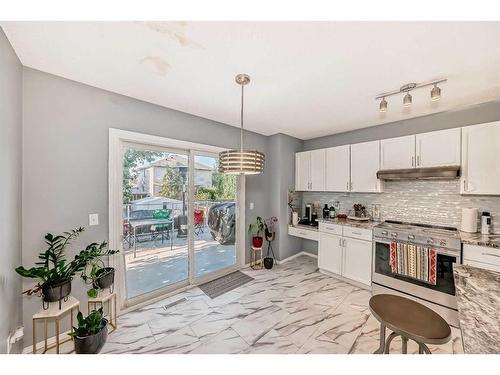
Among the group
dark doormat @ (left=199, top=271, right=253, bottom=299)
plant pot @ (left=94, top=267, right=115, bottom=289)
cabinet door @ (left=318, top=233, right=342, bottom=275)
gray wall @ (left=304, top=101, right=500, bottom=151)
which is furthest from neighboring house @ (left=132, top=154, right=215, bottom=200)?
gray wall @ (left=304, top=101, right=500, bottom=151)

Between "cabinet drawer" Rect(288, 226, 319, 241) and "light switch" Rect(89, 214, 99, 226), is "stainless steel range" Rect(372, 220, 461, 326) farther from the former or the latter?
"light switch" Rect(89, 214, 99, 226)

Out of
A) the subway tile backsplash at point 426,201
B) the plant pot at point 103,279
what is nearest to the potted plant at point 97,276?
→ the plant pot at point 103,279

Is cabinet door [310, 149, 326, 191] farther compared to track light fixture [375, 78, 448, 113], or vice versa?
cabinet door [310, 149, 326, 191]

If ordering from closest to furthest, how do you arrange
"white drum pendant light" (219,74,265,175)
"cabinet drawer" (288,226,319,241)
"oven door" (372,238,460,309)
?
"white drum pendant light" (219,74,265,175) → "oven door" (372,238,460,309) → "cabinet drawer" (288,226,319,241)

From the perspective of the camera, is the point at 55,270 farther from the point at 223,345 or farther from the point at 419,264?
the point at 419,264

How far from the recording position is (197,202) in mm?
3145

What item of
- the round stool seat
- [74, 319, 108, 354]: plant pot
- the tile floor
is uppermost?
the round stool seat

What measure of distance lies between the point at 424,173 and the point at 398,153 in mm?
470

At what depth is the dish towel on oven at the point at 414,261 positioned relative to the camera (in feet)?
7.63

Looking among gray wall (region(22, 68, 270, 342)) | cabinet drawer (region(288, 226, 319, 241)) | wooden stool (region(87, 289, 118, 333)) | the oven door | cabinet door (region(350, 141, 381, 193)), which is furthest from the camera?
cabinet drawer (region(288, 226, 319, 241))

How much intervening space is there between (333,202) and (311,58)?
2.96 meters

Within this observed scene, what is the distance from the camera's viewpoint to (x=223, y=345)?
191 centimetres

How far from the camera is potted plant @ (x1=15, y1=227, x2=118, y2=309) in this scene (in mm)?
1606

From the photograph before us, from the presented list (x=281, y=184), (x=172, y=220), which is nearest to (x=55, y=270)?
(x=172, y=220)
